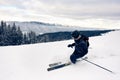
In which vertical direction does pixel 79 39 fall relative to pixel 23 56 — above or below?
above

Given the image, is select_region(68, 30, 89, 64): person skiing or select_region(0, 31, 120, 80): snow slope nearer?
select_region(0, 31, 120, 80): snow slope

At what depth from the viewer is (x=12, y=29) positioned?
287ft

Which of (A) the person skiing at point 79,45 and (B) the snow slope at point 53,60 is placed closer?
(B) the snow slope at point 53,60

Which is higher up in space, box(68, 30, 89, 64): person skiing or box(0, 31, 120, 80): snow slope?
box(68, 30, 89, 64): person skiing

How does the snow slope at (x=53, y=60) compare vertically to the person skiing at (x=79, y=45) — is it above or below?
below

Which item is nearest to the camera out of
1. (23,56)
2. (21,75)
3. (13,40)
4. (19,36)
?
(21,75)

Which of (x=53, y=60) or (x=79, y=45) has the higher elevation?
(x=79, y=45)

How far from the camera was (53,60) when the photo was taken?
13727 mm

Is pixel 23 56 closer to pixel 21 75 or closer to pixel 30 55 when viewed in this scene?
pixel 30 55

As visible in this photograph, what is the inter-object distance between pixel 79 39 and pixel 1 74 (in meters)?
4.02

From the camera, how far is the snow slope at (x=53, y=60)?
448 inches

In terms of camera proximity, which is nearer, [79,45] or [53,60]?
[79,45]

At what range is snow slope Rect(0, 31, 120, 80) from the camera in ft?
37.4

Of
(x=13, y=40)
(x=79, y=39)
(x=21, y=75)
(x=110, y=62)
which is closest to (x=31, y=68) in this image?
(x=21, y=75)
